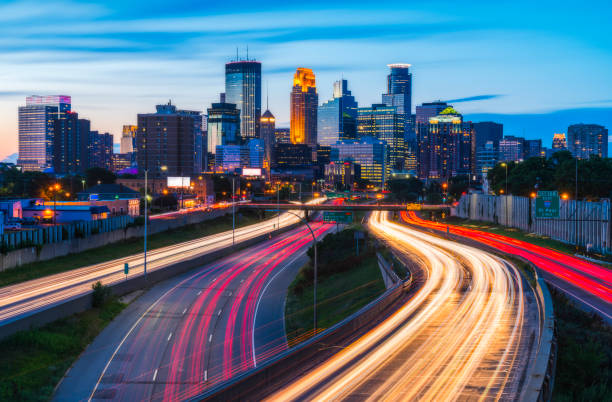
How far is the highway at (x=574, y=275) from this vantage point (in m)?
38.2

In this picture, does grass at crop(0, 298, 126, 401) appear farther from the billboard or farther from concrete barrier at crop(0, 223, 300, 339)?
the billboard

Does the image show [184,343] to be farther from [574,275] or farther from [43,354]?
[574,275]

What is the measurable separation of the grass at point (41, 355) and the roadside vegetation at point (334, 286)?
13991 millimetres

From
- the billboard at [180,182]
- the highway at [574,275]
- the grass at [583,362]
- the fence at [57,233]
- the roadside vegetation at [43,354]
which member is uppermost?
the billboard at [180,182]

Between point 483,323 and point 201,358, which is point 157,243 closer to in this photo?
point 201,358

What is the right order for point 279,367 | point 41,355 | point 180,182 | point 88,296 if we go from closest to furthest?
point 279,367
point 41,355
point 88,296
point 180,182

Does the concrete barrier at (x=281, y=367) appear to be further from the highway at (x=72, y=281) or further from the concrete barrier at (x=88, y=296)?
the highway at (x=72, y=281)

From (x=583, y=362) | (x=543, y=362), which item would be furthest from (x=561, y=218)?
(x=543, y=362)

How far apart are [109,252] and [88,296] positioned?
106 ft

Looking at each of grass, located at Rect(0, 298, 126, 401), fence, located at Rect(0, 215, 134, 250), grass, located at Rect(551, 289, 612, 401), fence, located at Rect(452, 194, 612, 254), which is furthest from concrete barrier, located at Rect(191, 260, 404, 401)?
fence, located at Rect(0, 215, 134, 250)

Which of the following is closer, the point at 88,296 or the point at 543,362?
the point at 543,362

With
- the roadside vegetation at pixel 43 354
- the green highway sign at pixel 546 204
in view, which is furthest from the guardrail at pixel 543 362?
the green highway sign at pixel 546 204

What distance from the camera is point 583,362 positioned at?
25.8 meters

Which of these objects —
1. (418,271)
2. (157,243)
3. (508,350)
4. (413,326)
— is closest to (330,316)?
(418,271)
